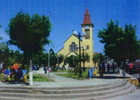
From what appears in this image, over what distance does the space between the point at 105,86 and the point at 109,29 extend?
9.13 m

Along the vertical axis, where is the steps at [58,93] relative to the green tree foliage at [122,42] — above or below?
below

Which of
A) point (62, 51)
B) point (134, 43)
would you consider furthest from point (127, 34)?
point (62, 51)

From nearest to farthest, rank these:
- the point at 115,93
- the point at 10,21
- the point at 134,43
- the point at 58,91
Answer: the point at 58,91
the point at 115,93
the point at 10,21
the point at 134,43

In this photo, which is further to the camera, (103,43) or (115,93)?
(103,43)

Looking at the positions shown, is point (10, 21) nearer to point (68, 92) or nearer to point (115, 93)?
point (68, 92)

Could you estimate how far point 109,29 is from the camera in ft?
60.6

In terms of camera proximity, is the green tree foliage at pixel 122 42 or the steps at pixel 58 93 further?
the green tree foliage at pixel 122 42

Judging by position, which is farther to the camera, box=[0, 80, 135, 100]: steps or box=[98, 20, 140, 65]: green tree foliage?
box=[98, 20, 140, 65]: green tree foliage

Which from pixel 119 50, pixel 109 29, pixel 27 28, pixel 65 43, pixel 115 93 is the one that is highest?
pixel 65 43

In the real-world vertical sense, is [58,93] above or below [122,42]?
below

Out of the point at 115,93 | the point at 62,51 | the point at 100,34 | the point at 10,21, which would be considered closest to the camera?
the point at 115,93

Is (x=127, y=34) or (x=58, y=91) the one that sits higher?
(x=127, y=34)

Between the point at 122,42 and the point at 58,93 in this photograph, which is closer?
the point at 58,93

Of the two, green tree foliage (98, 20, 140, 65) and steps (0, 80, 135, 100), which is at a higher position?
green tree foliage (98, 20, 140, 65)
